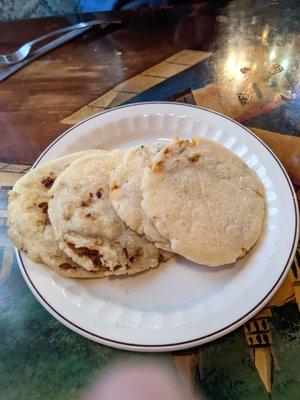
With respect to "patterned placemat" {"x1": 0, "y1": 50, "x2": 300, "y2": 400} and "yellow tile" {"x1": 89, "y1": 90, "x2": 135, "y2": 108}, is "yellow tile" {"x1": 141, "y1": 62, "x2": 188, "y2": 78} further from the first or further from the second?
"patterned placemat" {"x1": 0, "y1": 50, "x2": 300, "y2": 400}

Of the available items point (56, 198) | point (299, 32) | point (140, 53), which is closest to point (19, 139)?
point (56, 198)

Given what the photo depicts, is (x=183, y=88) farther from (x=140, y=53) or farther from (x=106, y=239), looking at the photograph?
(x=106, y=239)

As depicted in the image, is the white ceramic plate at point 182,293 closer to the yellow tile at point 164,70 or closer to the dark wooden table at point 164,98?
the dark wooden table at point 164,98

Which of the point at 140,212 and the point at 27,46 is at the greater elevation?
the point at 27,46

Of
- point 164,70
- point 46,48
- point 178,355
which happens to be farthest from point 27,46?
point 178,355

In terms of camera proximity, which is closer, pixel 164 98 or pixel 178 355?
pixel 178 355

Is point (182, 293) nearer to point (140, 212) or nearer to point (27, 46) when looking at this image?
point (140, 212)
